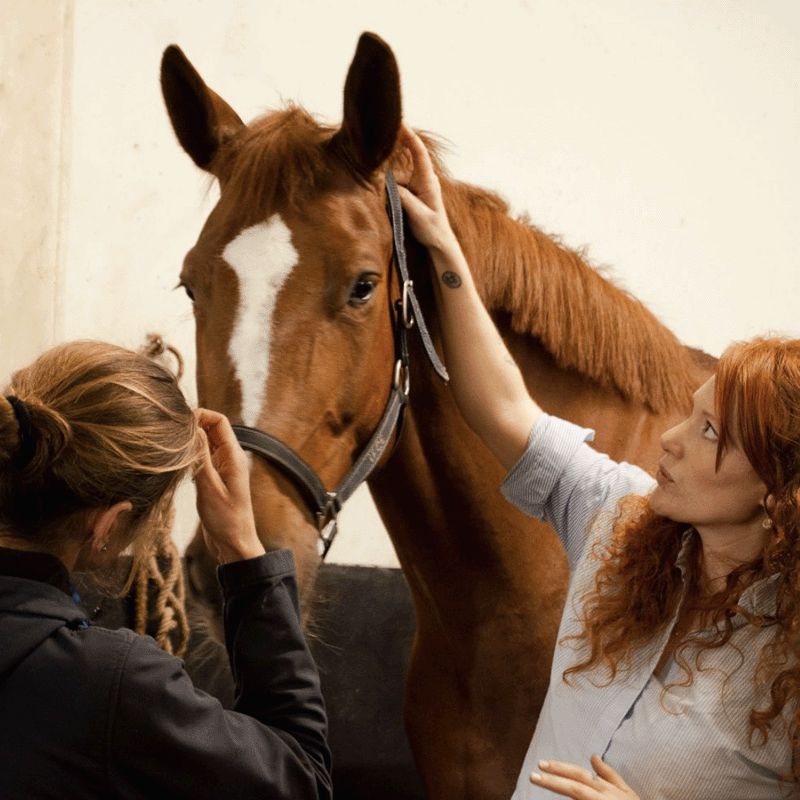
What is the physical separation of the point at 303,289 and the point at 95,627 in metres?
0.59

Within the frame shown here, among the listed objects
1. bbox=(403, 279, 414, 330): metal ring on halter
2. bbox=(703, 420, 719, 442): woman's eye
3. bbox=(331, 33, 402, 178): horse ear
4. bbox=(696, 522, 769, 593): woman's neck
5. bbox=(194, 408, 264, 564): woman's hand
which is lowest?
bbox=(194, 408, 264, 564): woman's hand

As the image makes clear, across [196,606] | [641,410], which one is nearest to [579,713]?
[196,606]

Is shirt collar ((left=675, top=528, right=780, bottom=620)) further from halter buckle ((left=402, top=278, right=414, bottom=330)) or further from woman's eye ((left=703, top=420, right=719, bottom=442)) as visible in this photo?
halter buckle ((left=402, top=278, right=414, bottom=330))

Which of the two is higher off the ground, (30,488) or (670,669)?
(30,488)

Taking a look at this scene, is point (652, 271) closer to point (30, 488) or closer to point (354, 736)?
point (354, 736)

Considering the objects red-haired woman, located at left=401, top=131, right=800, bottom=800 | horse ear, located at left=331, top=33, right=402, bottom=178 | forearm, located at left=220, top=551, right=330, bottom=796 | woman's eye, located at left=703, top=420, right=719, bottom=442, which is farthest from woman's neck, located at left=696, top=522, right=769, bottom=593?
horse ear, located at left=331, top=33, right=402, bottom=178

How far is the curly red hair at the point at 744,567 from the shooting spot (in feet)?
3.47

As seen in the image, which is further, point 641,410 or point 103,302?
point 103,302

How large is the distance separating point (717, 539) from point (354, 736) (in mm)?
1692

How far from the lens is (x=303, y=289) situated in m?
1.37

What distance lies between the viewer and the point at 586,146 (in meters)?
2.96

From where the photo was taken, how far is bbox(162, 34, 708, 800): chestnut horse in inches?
53.7

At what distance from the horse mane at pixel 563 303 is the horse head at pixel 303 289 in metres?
0.18

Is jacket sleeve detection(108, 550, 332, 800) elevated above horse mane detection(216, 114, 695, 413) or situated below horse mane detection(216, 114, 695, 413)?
below
